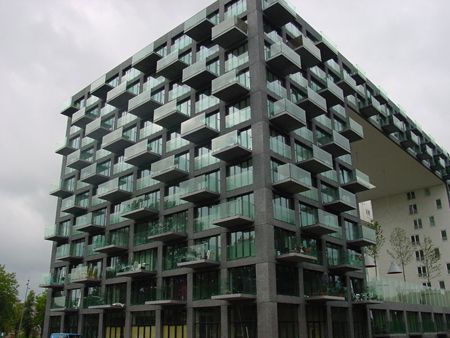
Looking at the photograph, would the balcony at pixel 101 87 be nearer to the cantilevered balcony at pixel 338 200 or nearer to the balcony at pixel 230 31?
the balcony at pixel 230 31

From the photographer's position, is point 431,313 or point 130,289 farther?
point 431,313

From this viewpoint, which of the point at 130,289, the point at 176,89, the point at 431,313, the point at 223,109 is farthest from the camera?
the point at 431,313

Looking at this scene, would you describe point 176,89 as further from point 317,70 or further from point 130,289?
point 130,289

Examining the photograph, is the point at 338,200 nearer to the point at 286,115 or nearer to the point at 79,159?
the point at 286,115

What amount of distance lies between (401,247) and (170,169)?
39.8m

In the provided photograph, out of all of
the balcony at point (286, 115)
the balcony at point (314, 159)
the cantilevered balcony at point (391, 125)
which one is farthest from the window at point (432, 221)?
the balcony at point (286, 115)

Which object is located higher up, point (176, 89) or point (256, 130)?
point (176, 89)

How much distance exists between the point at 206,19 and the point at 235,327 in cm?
2372

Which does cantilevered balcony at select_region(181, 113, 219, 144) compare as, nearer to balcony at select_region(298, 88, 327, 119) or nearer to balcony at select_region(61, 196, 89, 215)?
balcony at select_region(298, 88, 327, 119)

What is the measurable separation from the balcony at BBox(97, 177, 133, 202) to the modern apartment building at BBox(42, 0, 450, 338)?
216mm

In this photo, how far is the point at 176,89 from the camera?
42.2 metres

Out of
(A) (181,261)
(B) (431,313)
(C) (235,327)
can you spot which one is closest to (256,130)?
(A) (181,261)

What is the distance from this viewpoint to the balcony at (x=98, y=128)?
1929 inches

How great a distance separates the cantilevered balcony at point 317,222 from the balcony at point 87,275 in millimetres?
19980
